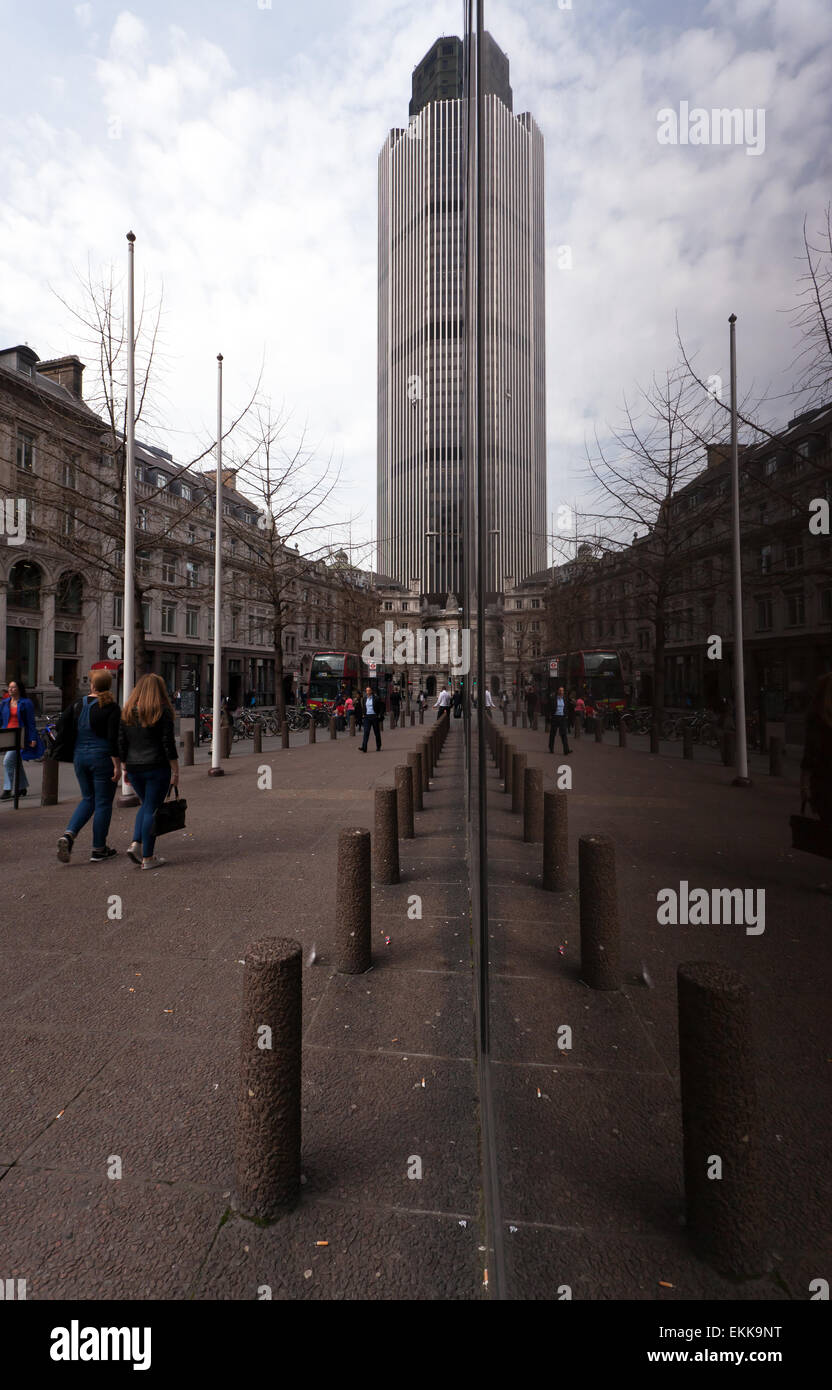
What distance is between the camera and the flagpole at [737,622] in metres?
0.81

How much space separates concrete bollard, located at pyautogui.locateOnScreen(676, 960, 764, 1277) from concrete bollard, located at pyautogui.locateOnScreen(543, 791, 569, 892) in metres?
0.66

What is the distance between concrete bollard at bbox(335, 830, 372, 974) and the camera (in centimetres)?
378

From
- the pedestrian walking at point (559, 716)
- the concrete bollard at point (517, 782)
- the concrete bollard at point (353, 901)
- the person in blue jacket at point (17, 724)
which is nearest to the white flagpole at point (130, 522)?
the person in blue jacket at point (17, 724)

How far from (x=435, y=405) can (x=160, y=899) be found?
6.29m

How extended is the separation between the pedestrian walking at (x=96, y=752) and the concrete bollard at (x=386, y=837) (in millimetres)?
2741

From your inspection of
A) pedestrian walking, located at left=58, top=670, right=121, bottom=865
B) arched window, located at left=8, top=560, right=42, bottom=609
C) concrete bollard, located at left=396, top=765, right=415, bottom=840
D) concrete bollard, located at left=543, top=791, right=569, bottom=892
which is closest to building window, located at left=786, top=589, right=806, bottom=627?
concrete bollard, located at left=543, top=791, right=569, bottom=892

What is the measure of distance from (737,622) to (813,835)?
0.27 metres

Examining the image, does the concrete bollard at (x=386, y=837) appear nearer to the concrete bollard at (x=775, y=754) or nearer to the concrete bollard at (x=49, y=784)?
the concrete bollard at (x=775, y=754)

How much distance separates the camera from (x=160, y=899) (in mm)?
5113

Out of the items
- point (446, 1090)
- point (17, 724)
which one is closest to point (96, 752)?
point (17, 724)

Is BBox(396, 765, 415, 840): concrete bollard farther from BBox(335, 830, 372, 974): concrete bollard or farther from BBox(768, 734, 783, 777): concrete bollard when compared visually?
BBox(768, 734, 783, 777): concrete bollard
